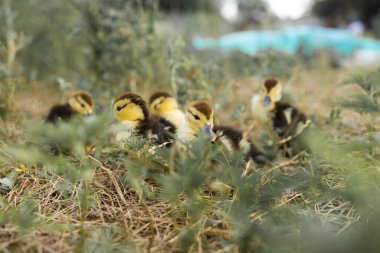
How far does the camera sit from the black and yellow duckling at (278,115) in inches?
96.4

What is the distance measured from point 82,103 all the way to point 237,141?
3.96ft

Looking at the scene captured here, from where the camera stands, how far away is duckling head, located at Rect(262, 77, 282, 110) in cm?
287

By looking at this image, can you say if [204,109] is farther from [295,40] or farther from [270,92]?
[295,40]

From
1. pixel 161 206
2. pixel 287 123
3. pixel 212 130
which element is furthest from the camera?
pixel 287 123

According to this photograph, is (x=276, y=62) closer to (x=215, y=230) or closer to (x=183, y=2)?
(x=215, y=230)

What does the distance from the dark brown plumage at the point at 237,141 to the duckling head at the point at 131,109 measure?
0.44 m

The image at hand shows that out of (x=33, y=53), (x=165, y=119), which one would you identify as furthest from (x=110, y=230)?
(x=33, y=53)

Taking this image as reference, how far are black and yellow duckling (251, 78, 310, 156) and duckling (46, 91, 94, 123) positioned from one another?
1217mm

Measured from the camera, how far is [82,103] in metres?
2.73

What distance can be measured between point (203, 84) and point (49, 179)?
1.37 metres

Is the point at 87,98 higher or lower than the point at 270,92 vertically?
higher

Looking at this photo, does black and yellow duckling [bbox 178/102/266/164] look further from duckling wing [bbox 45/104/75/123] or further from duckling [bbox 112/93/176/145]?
duckling wing [bbox 45/104/75/123]

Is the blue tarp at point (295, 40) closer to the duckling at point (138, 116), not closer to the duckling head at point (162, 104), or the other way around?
the duckling head at point (162, 104)

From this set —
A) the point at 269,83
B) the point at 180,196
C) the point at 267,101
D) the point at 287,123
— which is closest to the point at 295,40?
the point at 269,83
